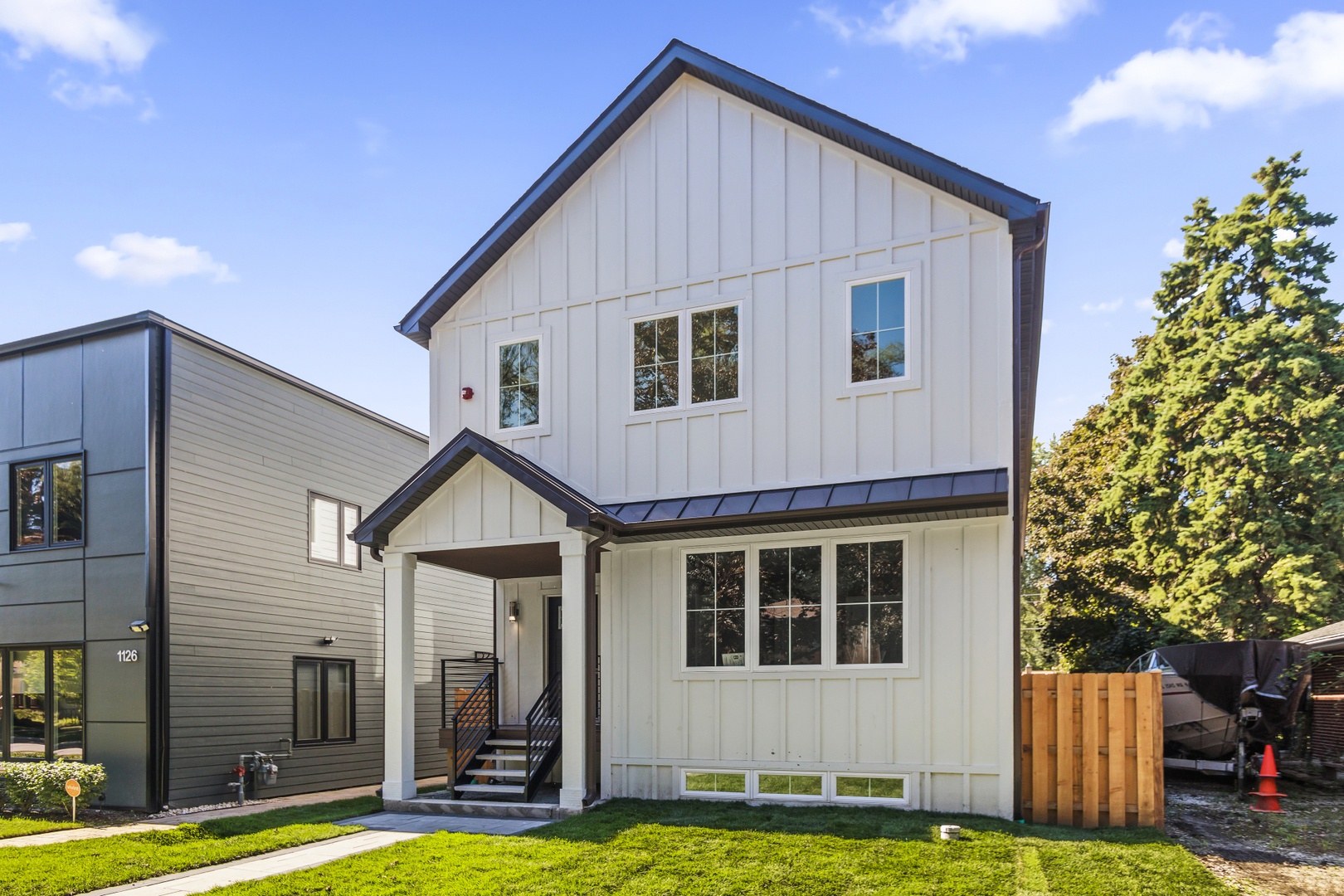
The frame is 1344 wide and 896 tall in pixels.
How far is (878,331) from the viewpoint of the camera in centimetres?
948

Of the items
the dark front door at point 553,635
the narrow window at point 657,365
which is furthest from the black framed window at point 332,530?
the narrow window at point 657,365

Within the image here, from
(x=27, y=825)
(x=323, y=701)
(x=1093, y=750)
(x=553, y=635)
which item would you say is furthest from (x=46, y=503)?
(x=1093, y=750)

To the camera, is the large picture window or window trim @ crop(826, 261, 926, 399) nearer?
window trim @ crop(826, 261, 926, 399)

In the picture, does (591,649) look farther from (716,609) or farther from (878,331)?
(878,331)

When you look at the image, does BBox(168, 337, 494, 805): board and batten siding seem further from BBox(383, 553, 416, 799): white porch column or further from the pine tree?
the pine tree

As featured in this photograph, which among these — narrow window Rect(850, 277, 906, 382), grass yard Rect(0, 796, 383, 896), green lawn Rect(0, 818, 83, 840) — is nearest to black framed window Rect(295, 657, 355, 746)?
green lawn Rect(0, 818, 83, 840)

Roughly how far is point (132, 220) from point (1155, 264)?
20373mm

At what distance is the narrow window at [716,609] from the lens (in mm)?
9742

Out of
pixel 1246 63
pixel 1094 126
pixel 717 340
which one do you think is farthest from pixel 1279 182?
pixel 717 340

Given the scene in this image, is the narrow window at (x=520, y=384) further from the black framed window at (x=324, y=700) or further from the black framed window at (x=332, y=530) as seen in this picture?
the black framed window at (x=324, y=700)

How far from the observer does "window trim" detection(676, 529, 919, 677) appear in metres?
8.98

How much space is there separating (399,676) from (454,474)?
2368 mm

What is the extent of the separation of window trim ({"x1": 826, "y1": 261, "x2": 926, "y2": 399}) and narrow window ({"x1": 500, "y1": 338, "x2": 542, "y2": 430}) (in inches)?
147

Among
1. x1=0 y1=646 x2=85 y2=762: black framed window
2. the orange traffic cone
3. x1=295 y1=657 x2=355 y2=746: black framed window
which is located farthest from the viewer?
x1=295 y1=657 x2=355 y2=746: black framed window
